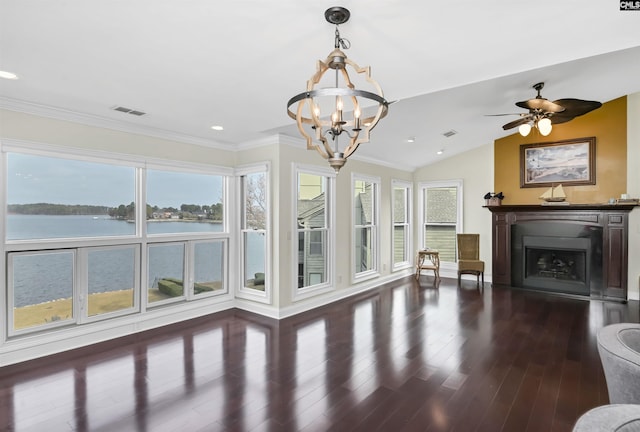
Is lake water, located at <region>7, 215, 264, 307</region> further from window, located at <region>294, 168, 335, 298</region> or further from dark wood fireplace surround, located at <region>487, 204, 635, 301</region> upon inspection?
dark wood fireplace surround, located at <region>487, 204, 635, 301</region>

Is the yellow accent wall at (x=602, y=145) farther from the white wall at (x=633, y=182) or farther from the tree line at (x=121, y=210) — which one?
the tree line at (x=121, y=210)

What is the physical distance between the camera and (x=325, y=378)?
2.96 meters

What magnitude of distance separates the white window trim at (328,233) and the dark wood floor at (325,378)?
484mm

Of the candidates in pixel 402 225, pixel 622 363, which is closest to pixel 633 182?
pixel 402 225

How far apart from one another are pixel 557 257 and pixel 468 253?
5.10ft

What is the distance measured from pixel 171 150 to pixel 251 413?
337 centimetres

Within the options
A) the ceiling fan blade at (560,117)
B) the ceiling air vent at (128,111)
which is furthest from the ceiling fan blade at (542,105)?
the ceiling air vent at (128,111)

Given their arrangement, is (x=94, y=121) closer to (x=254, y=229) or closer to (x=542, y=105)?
(x=254, y=229)

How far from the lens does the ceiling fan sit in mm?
3836

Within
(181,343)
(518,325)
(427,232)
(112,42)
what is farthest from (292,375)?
(427,232)

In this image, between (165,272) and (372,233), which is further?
(372,233)

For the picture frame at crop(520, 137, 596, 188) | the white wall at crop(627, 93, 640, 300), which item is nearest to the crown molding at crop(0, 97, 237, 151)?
the picture frame at crop(520, 137, 596, 188)

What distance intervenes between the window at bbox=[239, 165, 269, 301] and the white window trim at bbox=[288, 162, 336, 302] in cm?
38

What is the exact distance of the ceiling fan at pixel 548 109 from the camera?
3.84m
